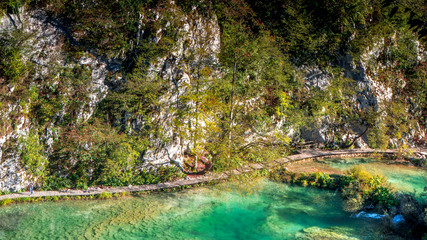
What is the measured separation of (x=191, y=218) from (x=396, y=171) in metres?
14.9

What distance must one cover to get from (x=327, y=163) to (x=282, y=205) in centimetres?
748

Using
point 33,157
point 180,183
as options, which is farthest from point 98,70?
point 180,183

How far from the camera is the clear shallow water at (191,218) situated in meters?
12.5

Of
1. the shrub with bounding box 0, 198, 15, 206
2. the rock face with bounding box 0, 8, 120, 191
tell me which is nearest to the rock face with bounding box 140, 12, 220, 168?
the rock face with bounding box 0, 8, 120, 191

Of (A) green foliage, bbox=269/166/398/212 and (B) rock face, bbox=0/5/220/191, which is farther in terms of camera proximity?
(B) rock face, bbox=0/5/220/191

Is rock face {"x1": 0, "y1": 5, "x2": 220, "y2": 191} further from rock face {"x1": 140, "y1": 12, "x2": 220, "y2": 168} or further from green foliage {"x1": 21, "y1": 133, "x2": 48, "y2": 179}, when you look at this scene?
green foliage {"x1": 21, "y1": 133, "x2": 48, "y2": 179}

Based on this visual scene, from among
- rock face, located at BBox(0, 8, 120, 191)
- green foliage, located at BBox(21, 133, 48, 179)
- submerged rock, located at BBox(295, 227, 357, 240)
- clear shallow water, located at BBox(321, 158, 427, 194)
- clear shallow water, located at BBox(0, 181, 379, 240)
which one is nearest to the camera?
submerged rock, located at BBox(295, 227, 357, 240)

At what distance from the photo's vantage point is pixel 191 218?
46.0 ft

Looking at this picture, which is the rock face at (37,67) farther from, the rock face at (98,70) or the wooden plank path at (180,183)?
the wooden plank path at (180,183)

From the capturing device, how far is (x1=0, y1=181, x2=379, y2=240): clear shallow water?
12.5 m

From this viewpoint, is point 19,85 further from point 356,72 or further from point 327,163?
point 356,72

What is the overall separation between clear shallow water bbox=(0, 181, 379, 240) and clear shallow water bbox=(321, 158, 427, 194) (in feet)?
15.6

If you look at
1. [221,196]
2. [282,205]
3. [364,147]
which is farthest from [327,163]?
[221,196]

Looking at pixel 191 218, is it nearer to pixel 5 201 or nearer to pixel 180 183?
pixel 180 183
